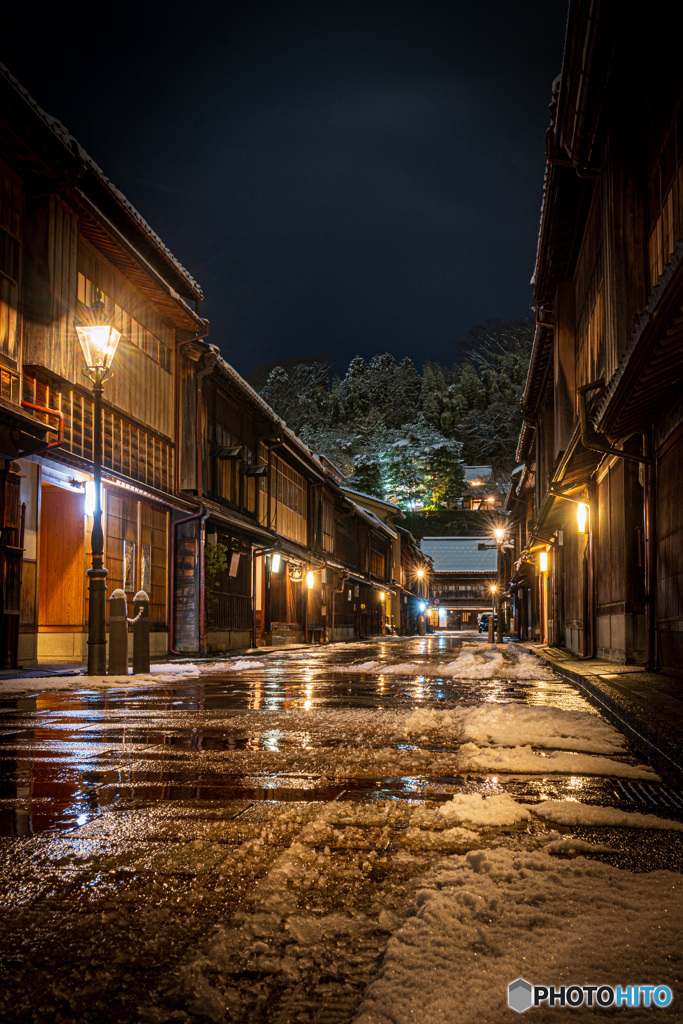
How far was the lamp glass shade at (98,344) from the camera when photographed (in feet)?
38.8

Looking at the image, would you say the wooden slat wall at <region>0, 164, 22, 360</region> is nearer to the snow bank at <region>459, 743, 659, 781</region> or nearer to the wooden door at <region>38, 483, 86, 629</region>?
the wooden door at <region>38, 483, 86, 629</region>

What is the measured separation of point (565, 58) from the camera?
9977mm

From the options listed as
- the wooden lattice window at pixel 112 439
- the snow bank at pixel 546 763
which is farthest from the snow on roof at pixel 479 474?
the snow bank at pixel 546 763

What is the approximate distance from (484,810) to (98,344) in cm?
1012

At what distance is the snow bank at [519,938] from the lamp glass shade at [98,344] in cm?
1060

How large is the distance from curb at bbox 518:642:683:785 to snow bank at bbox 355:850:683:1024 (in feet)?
6.61

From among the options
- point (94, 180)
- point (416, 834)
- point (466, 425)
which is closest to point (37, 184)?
point (94, 180)

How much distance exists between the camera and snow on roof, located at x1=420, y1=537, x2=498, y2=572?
7503 centimetres

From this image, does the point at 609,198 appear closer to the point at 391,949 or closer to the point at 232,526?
the point at 391,949

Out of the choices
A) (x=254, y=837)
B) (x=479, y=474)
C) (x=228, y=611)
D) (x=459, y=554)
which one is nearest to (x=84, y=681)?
(x=254, y=837)

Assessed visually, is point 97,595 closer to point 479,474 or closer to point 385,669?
point 385,669

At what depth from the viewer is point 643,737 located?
5445 millimetres

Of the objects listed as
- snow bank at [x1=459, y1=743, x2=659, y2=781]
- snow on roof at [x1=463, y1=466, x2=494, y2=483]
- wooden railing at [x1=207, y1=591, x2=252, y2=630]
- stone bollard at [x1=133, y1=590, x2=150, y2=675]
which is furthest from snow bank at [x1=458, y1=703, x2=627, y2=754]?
snow on roof at [x1=463, y1=466, x2=494, y2=483]

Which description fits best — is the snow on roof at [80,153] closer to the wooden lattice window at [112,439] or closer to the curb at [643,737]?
the wooden lattice window at [112,439]
